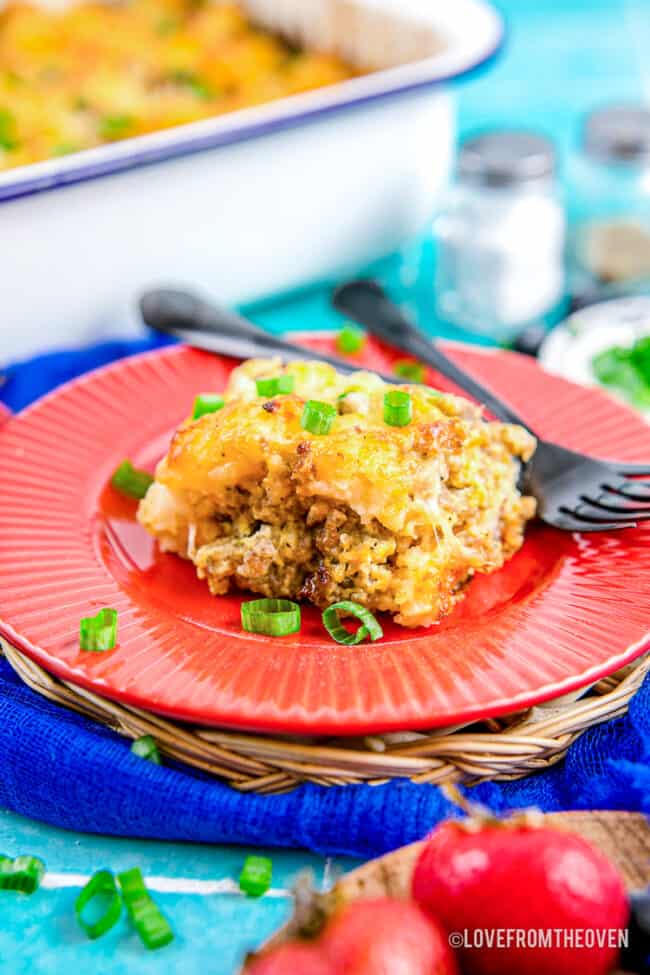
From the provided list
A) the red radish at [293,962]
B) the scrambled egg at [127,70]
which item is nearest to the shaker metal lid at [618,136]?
the scrambled egg at [127,70]

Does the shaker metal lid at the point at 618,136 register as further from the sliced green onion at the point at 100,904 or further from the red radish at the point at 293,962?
the red radish at the point at 293,962

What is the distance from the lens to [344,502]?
241 centimetres

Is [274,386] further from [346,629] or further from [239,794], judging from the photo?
[239,794]

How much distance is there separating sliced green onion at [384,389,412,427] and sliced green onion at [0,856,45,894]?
1.02m

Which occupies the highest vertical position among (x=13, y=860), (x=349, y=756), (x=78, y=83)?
(x=78, y=83)

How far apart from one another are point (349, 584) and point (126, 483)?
65 cm

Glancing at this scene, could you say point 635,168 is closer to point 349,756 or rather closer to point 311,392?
point 311,392

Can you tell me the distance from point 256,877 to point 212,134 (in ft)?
7.37

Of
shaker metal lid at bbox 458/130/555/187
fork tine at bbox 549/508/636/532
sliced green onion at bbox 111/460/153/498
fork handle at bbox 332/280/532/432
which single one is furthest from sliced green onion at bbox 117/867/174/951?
shaker metal lid at bbox 458/130/555/187

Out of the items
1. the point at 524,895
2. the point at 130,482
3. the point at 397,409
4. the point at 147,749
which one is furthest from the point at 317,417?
the point at 524,895

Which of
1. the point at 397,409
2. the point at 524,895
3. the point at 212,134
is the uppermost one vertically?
the point at 212,134

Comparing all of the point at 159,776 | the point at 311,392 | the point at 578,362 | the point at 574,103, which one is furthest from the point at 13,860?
the point at 574,103

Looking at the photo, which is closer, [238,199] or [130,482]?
[130,482]

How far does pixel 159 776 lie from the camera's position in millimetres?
2260
